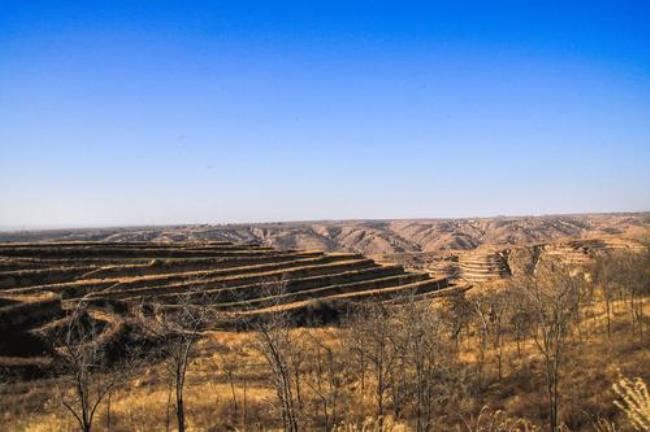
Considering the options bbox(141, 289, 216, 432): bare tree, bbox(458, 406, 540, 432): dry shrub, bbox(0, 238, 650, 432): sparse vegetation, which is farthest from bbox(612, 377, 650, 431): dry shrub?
bbox(141, 289, 216, 432): bare tree

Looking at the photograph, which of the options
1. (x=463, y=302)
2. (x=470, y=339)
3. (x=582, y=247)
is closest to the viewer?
(x=470, y=339)

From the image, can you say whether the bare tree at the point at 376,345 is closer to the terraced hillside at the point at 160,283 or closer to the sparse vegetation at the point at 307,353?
the sparse vegetation at the point at 307,353

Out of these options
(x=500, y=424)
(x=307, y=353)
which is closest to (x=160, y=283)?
(x=307, y=353)

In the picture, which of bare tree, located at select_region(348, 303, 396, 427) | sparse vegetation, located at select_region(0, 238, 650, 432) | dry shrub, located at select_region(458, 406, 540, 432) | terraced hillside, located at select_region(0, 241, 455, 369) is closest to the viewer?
dry shrub, located at select_region(458, 406, 540, 432)

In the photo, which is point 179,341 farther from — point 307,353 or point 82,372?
point 307,353

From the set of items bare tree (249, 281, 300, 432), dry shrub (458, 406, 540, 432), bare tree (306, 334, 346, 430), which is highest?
bare tree (249, 281, 300, 432)

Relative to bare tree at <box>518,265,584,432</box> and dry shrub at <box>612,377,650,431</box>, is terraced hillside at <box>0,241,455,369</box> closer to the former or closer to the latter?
bare tree at <box>518,265,584,432</box>

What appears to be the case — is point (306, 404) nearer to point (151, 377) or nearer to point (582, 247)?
point (151, 377)

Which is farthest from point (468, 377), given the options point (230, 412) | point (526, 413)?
point (230, 412)

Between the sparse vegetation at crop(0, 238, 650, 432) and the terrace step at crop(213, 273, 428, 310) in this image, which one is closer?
the sparse vegetation at crop(0, 238, 650, 432)
